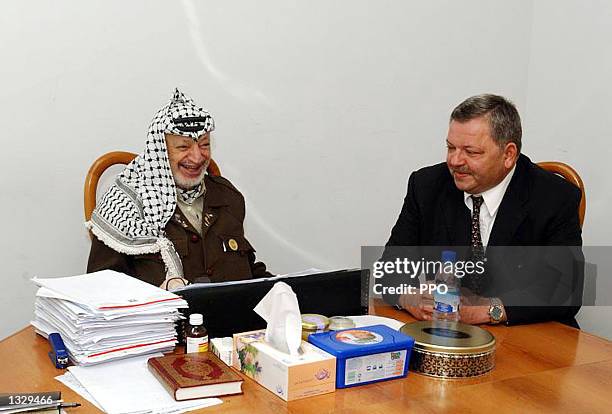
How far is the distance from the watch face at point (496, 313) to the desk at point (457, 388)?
0.57ft

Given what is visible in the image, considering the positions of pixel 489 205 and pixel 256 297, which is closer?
pixel 256 297

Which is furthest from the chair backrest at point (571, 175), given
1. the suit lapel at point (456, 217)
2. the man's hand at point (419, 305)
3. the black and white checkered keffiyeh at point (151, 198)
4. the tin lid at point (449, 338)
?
the black and white checkered keffiyeh at point (151, 198)

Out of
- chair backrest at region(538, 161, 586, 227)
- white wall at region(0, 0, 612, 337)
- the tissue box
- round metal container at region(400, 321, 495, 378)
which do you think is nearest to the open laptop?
the tissue box

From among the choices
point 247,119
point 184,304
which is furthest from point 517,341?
point 247,119

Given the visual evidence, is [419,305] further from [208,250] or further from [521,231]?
[208,250]

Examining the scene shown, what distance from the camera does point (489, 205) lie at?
228 centimetres

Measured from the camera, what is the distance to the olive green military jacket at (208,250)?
2.15 metres

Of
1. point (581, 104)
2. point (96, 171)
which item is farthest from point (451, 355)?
point (581, 104)

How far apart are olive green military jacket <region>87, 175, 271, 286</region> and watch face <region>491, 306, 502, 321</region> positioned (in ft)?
2.79

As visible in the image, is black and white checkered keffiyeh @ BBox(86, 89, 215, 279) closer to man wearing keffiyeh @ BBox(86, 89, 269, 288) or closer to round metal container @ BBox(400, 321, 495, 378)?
man wearing keffiyeh @ BBox(86, 89, 269, 288)

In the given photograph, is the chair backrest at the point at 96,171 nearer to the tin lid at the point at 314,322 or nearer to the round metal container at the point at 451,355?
the tin lid at the point at 314,322

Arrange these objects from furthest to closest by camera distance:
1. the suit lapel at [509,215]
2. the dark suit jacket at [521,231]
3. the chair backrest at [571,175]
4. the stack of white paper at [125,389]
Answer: the chair backrest at [571,175], the suit lapel at [509,215], the dark suit jacket at [521,231], the stack of white paper at [125,389]

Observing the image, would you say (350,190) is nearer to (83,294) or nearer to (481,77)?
(481,77)

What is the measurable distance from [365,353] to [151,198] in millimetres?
1083
